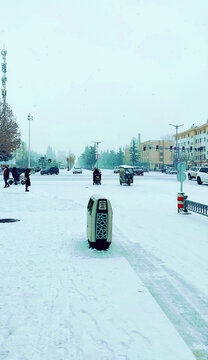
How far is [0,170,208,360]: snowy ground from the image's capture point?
3318 mm

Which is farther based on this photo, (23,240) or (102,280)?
(23,240)

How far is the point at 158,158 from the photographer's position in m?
150

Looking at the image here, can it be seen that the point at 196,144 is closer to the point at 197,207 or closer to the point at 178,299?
the point at 197,207

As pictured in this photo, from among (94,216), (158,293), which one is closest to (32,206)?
(94,216)

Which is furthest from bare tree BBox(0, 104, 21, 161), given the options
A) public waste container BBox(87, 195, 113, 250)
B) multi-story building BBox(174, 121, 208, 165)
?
multi-story building BBox(174, 121, 208, 165)

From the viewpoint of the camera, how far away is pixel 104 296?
15.0 ft

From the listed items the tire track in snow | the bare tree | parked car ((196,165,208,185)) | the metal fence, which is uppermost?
the bare tree

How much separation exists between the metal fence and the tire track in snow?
5176mm

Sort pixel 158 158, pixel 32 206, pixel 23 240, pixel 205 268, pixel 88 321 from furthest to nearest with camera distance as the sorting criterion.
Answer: pixel 158 158, pixel 32 206, pixel 23 240, pixel 205 268, pixel 88 321

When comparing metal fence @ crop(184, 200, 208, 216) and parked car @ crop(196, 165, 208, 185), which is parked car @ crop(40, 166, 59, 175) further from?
metal fence @ crop(184, 200, 208, 216)

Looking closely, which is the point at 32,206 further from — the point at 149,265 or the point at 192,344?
the point at 192,344

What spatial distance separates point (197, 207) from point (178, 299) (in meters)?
7.75

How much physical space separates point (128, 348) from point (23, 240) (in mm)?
5368

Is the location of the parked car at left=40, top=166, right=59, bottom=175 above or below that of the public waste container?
above
